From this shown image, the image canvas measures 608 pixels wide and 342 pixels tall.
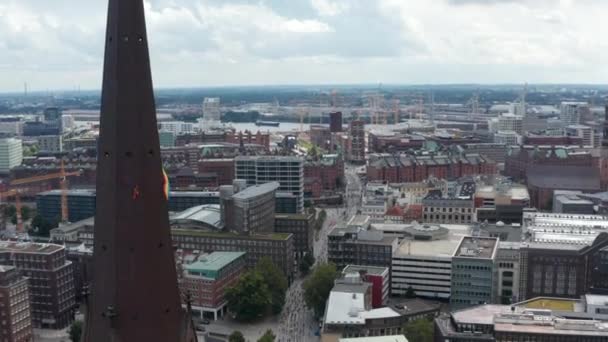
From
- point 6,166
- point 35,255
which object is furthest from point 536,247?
point 6,166

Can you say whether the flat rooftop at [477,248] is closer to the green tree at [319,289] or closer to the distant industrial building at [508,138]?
the green tree at [319,289]

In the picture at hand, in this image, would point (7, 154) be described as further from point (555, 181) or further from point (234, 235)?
point (555, 181)

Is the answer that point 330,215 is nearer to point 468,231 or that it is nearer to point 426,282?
point 468,231

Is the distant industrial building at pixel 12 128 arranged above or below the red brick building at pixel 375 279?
above

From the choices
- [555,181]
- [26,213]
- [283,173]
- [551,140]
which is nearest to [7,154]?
[26,213]

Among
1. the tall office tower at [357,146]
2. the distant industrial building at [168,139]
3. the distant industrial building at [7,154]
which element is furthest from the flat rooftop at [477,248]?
the distant industrial building at [168,139]

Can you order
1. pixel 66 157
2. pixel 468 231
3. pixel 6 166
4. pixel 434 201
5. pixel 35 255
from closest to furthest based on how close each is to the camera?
1. pixel 35 255
2. pixel 468 231
3. pixel 434 201
4. pixel 66 157
5. pixel 6 166
